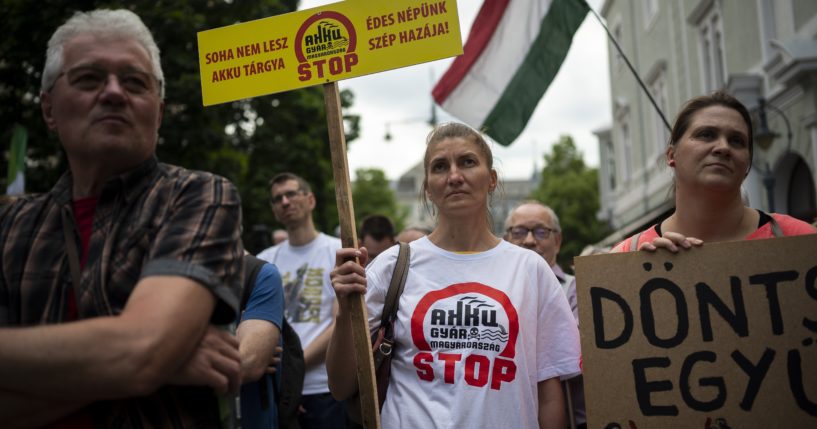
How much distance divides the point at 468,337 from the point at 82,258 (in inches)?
60.0

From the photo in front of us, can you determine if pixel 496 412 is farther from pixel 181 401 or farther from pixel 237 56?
pixel 237 56

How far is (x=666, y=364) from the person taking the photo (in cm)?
263

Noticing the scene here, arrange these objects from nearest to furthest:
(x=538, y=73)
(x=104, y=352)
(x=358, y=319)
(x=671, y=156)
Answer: (x=104, y=352) → (x=358, y=319) → (x=671, y=156) → (x=538, y=73)

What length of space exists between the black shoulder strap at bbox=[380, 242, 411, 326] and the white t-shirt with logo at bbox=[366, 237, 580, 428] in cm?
3

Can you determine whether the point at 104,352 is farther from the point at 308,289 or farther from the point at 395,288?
the point at 308,289

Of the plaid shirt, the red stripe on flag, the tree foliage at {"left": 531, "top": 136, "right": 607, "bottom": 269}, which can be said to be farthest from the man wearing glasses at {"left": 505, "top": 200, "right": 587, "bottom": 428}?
the tree foliage at {"left": 531, "top": 136, "right": 607, "bottom": 269}

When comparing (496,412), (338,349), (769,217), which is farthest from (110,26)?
(769,217)

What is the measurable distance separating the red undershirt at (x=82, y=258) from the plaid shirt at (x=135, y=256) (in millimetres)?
17

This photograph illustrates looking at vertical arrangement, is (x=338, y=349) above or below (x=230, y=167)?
below

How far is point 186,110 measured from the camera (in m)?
13.2

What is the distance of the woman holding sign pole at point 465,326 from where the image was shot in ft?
9.33

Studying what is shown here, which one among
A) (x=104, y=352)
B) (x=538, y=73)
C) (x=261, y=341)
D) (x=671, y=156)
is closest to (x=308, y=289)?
(x=261, y=341)

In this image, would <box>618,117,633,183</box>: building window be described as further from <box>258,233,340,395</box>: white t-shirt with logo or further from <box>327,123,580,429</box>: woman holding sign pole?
<box>327,123,580,429</box>: woman holding sign pole

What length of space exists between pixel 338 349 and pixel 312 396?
2.37 meters
